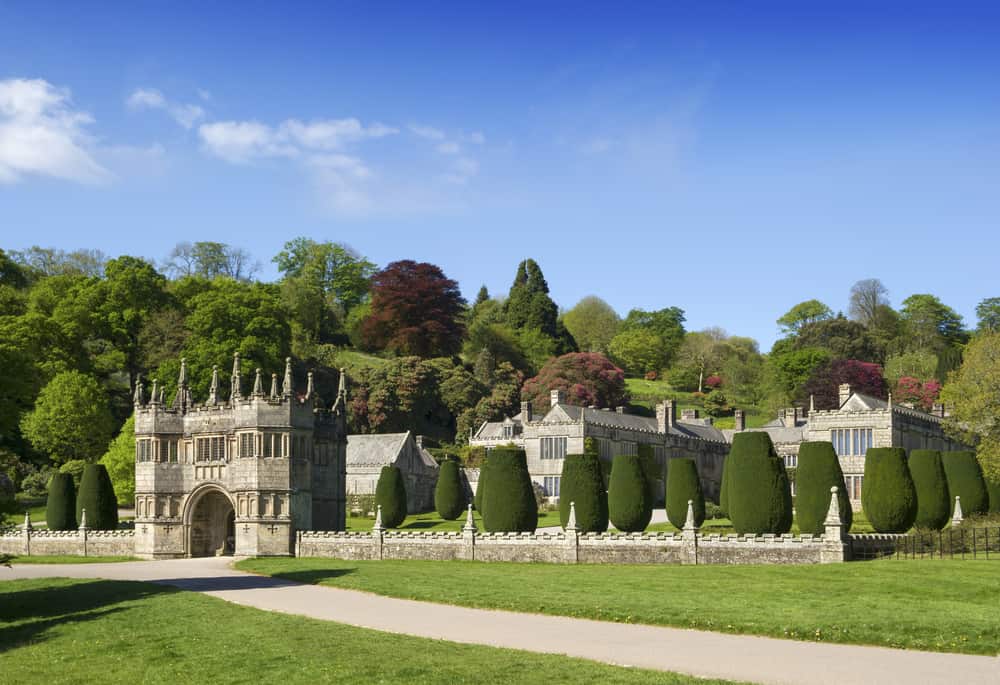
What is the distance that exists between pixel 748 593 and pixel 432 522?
42.9 m

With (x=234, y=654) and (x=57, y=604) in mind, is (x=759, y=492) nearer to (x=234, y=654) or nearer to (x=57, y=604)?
(x=57, y=604)

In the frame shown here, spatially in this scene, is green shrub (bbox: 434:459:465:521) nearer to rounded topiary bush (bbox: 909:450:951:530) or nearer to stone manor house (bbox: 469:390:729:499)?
stone manor house (bbox: 469:390:729:499)

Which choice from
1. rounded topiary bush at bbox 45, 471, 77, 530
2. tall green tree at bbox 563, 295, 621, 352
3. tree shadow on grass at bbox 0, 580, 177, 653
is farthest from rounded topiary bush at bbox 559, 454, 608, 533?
tall green tree at bbox 563, 295, 621, 352

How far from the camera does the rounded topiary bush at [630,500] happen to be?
194ft

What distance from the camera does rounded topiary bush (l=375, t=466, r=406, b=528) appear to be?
71.7 m

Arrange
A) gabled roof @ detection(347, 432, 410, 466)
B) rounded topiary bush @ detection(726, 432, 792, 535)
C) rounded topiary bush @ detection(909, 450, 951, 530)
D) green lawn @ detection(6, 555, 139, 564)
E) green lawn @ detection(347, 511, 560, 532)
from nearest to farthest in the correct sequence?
rounded topiary bush @ detection(726, 432, 792, 535), rounded topiary bush @ detection(909, 450, 951, 530), green lawn @ detection(6, 555, 139, 564), green lawn @ detection(347, 511, 560, 532), gabled roof @ detection(347, 432, 410, 466)

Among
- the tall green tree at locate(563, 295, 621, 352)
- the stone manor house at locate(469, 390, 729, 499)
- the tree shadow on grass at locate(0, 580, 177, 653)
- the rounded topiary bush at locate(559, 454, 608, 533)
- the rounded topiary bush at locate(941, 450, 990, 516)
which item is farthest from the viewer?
the tall green tree at locate(563, 295, 621, 352)

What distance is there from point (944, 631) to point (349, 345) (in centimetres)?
10952

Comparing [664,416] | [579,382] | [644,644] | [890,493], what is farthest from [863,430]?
[644,644]

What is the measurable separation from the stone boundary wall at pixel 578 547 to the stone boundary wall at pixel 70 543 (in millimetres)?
11134

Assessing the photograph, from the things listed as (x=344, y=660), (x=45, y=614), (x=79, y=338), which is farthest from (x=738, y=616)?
(x=79, y=338)

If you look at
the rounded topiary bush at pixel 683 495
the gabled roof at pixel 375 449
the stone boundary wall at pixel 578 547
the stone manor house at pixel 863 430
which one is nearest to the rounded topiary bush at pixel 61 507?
the stone boundary wall at pixel 578 547

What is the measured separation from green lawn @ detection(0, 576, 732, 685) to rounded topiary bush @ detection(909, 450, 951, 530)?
3697 cm

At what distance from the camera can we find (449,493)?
77188mm
